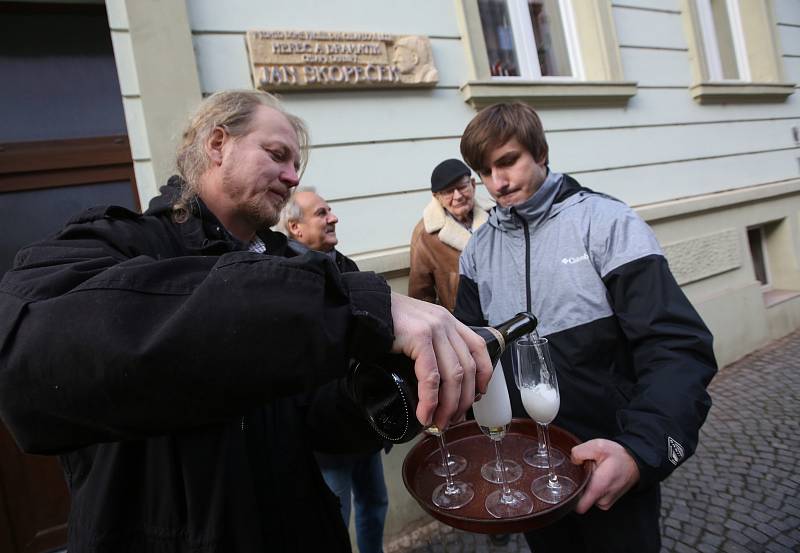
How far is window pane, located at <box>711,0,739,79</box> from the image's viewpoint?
221 inches

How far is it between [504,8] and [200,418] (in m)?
4.53

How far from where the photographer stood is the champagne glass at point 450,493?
1141 millimetres

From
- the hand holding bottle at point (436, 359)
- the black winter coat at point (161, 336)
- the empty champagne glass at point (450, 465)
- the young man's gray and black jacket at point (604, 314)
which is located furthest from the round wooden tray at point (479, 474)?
the black winter coat at point (161, 336)

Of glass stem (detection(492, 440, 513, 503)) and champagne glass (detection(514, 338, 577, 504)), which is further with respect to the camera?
champagne glass (detection(514, 338, 577, 504))

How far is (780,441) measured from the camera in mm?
3244

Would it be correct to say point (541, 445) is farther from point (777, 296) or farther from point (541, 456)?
point (777, 296)

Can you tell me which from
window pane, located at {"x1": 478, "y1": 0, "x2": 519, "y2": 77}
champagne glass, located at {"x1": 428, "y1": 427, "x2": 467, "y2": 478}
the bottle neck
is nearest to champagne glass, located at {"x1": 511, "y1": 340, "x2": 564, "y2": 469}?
champagne glass, located at {"x1": 428, "y1": 427, "x2": 467, "y2": 478}

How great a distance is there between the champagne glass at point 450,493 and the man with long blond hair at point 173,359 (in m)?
0.45

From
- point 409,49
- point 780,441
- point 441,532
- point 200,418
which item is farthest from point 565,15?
point 200,418

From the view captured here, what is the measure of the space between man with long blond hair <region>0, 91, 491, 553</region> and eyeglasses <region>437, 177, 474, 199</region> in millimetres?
2153

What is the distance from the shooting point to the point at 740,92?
5.02 meters

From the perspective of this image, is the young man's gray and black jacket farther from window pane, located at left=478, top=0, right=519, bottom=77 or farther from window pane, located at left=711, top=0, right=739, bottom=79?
window pane, located at left=711, top=0, right=739, bottom=79

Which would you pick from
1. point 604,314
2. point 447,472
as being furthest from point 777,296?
point 447,472

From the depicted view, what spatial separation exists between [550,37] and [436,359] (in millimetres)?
Answer: 4639
